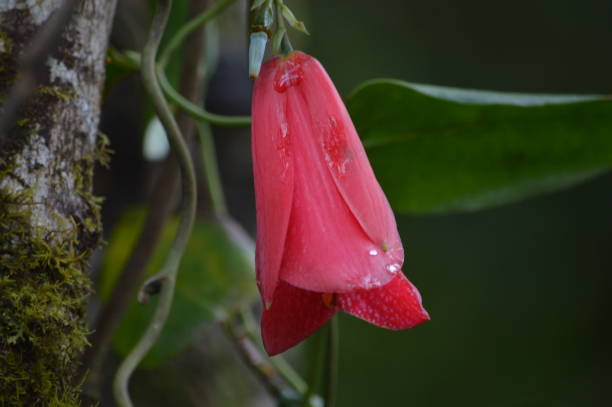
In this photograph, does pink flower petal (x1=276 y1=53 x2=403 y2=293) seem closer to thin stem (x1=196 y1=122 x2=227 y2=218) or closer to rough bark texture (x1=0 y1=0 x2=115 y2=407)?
rough bark texture (x1=0 y1=0 x2=115 y2=407)

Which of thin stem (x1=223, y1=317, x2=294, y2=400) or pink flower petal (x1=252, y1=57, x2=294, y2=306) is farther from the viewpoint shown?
thin stem (x1=223, y1=317, x2=294, y2=400)

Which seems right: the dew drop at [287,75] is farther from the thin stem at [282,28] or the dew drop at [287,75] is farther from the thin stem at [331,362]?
the thin stem at [331,362]

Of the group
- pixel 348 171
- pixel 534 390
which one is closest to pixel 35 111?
pixel 348 171

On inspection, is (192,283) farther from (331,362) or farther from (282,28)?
(282,28)

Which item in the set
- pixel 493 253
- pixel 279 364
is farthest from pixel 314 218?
pixel 493 253

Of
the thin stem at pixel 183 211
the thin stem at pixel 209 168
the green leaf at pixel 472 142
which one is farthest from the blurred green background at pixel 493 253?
the thin stem at pixel 183 211

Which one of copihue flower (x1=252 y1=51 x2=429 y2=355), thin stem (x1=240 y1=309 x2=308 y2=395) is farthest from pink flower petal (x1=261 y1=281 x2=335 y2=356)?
thin stem (x1=240 y1=309 x2=308 y2=395)

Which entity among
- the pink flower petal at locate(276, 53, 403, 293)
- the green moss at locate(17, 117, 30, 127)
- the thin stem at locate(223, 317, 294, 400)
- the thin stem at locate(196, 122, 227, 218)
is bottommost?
the thin stem at locate(223, 317, 294, 400)
